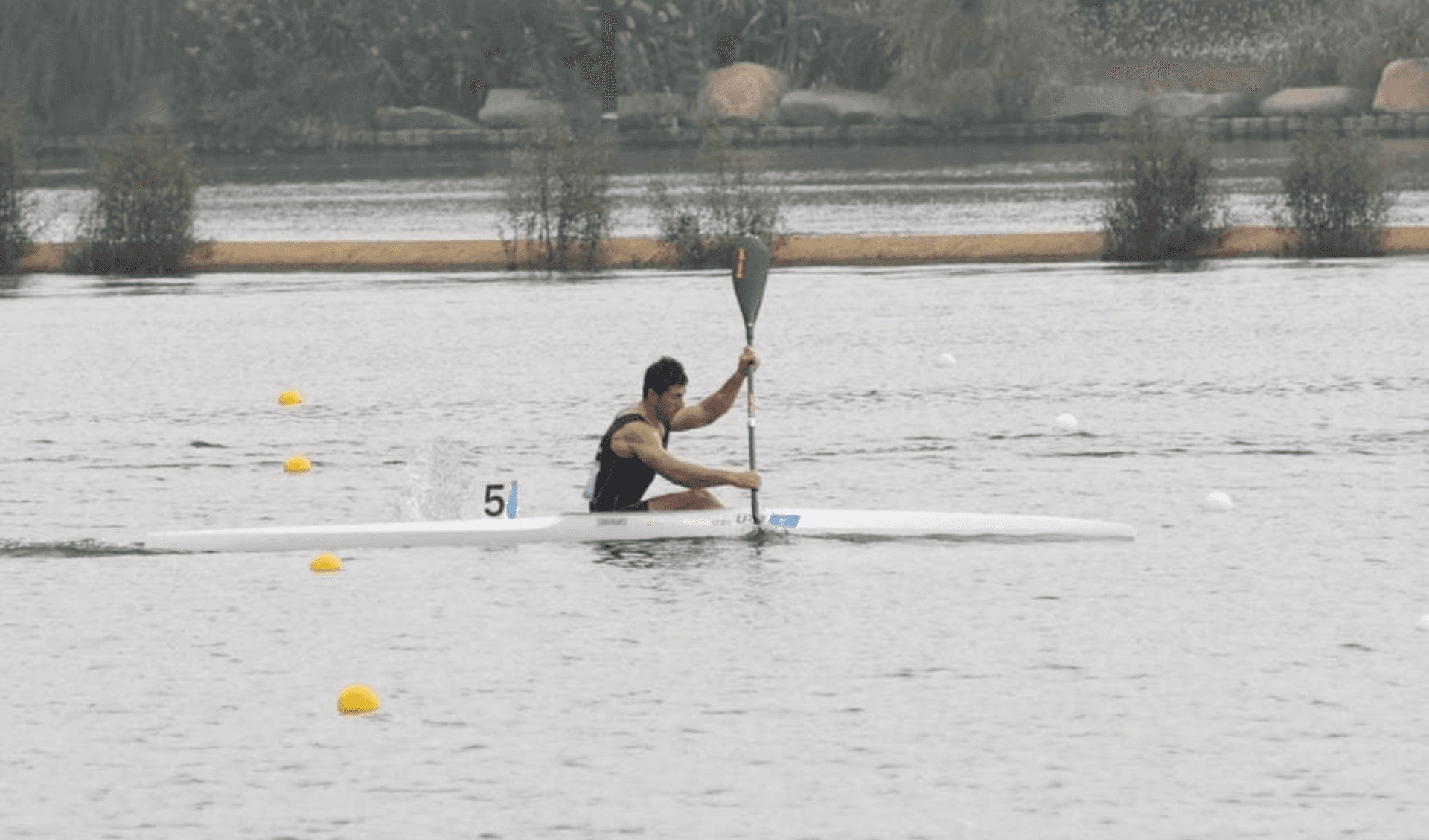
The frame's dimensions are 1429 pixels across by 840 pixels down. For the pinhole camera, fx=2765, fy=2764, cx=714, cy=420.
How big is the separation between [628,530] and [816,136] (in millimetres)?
84702

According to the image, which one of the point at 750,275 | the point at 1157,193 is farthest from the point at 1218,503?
the point at 1157,193

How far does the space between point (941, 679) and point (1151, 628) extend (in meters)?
1.52

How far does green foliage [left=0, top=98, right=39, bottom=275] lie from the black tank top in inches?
1009

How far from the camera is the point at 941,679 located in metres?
11.6

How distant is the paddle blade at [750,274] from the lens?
1723cm

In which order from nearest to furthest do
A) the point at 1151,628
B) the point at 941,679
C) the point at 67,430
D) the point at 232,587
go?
1. the point at 941,679
2. the point at 1151,628
3. the point at 232,587
4. the point at 67,430

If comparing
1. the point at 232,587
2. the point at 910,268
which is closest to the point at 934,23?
the point at 910,268

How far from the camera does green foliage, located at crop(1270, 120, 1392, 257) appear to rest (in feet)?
120

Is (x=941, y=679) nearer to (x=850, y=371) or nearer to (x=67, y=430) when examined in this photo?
(x=67, y=430)

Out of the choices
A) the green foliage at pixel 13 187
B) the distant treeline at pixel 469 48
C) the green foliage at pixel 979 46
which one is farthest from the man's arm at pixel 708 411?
the distant treeline at pixel 469 48

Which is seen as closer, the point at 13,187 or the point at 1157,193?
the point at 1157,193

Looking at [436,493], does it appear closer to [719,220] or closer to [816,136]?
[719,220]

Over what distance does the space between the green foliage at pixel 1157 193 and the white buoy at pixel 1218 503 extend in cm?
2047

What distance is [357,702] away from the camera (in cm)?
1116
